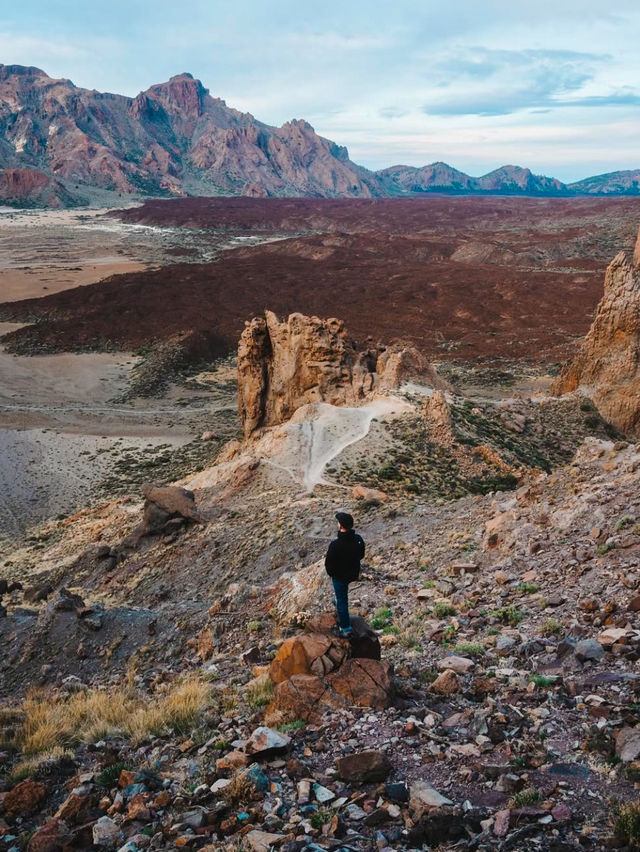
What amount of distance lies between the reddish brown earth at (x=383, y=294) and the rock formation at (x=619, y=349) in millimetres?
26073

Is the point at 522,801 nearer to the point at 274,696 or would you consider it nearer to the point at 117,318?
the point at 274,696

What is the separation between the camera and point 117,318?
63.6m

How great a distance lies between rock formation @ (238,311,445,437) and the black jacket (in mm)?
17868

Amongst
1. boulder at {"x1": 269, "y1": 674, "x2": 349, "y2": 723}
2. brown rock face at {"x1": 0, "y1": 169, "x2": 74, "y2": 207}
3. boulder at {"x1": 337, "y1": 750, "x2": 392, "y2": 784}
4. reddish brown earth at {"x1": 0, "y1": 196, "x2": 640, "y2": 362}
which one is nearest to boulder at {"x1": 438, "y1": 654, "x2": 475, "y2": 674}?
boulder at {"x1": 269, "y1": 674, "x2": 349, "y2": 723}

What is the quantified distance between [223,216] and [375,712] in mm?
162240

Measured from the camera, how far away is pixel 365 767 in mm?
4977

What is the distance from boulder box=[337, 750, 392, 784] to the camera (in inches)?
195

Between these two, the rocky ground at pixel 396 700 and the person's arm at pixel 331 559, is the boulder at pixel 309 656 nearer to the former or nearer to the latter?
the rocky ground at pixel 396 700

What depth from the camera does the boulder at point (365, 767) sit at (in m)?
4.95

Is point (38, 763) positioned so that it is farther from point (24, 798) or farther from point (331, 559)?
point (331, 559)

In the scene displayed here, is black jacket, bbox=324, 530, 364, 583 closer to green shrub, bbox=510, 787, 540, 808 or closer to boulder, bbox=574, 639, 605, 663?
boulder, bbox=574, 639, 605, 663

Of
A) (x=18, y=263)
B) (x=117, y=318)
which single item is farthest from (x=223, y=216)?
(x=117, y=318)

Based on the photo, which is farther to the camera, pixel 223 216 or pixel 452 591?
pixel 223 216

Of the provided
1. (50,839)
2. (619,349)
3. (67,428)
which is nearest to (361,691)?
(50,839)
